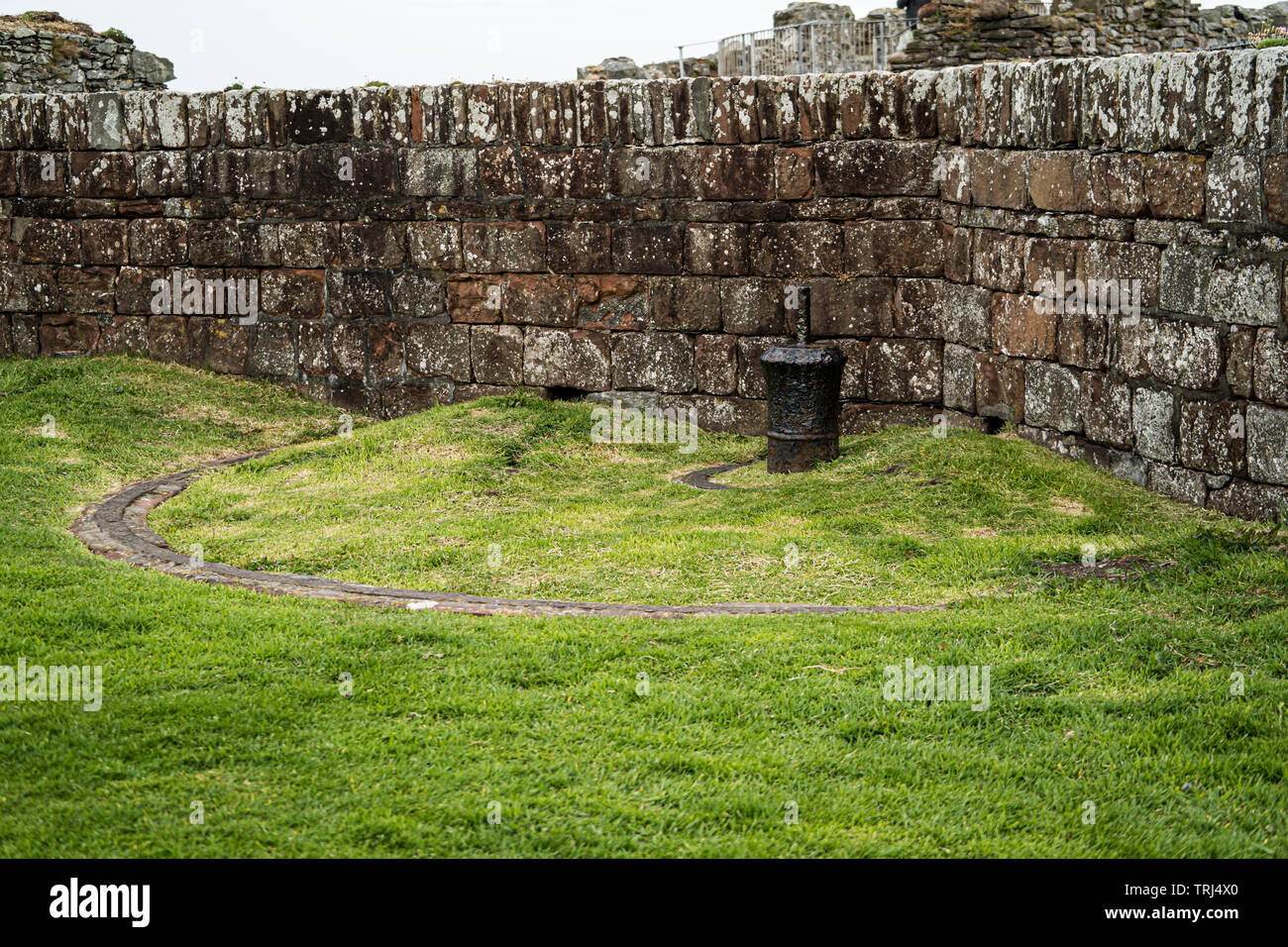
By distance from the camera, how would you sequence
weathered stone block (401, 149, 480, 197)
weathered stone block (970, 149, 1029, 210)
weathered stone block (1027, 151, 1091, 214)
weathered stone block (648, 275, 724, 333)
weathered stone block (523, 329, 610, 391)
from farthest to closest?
weathered stone block (401, 149, 480, 197), weathered stone block (523, 329, 610, 391), weathered stone block (648, 275, 724, 333), weathered stone block (970, 149, 1029, 210), weathered stone block (1027, 151, 1091, 214)

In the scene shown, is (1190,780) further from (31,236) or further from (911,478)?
(31,236)

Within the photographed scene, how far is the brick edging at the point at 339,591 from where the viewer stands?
6.95 m

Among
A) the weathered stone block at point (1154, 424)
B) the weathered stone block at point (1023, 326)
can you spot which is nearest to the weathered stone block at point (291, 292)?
the weathered stone block at point (1023, 326)

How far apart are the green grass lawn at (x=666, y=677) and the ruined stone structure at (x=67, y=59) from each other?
8.65m

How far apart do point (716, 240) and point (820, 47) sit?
9.44 meters

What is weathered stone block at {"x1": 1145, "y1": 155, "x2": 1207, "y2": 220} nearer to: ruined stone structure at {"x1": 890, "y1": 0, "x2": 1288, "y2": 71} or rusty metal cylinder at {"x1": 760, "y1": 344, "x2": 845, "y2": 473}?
rusty metal cylinder at {"x1": 760, "y1": 344, "x2": 845, "y2": 473}

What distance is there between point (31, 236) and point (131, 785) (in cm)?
1068

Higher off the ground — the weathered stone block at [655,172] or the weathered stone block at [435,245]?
the weathered stone block at [655,172]

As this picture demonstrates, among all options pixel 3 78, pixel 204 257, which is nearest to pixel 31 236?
pixel 204 257

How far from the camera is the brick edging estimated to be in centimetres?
695

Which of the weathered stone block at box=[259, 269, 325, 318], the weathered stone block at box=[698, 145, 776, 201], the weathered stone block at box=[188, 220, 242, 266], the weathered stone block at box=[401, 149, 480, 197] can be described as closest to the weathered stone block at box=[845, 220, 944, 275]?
the weathered stone block at box=[698, 145, 776, 201]

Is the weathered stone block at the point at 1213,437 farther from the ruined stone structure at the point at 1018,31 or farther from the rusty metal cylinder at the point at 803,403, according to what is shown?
the ruined stone structure at the point at 1018,31

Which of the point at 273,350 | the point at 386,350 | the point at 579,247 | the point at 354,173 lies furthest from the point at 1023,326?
the point at 273,350

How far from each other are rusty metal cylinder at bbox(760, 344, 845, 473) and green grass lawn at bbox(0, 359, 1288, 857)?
13.0 inches
